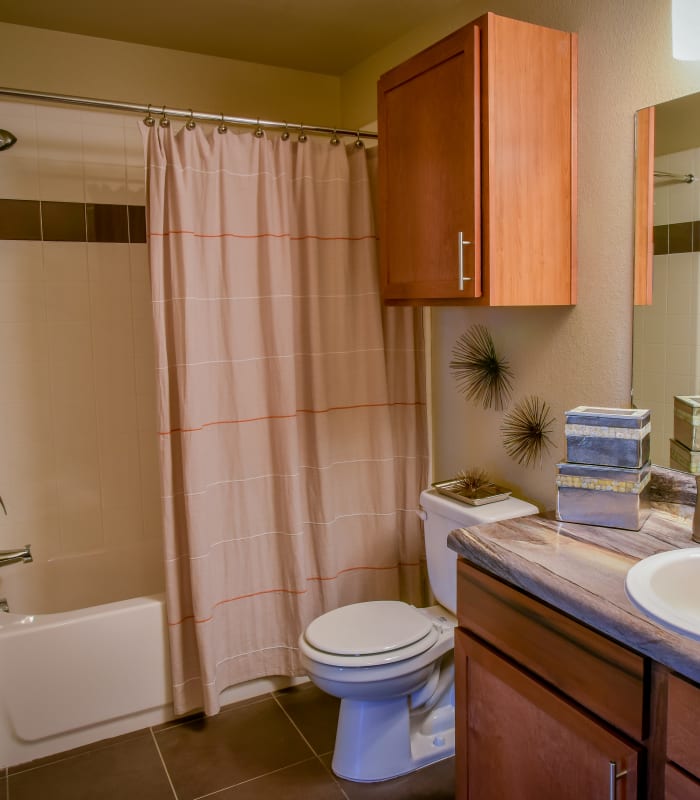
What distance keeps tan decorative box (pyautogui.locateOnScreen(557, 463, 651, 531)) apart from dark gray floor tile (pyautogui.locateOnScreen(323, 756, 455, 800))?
932 millimetres

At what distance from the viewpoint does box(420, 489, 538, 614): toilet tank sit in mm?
2150

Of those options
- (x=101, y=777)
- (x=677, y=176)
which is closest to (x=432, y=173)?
(x=677, y=176)

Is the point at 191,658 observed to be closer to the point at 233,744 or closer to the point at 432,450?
the point at 233,744

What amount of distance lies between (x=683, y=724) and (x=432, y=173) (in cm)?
142

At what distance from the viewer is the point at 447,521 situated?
7.43 ft

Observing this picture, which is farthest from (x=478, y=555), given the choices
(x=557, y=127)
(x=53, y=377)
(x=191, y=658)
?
(x=53, y=377)

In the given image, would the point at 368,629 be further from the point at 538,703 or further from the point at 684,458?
the point at 684,458

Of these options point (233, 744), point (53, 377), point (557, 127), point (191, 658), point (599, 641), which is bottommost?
point (233, 744)

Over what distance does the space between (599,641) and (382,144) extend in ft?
4.92

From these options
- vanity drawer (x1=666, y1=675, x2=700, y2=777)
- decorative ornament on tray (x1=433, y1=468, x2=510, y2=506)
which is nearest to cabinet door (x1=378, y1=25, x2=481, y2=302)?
decorative ornament on tray (x1=433, y1=468, x2=510, y2=506)

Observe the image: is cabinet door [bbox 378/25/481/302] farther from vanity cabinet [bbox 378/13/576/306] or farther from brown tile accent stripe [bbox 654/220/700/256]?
brown tile accent stripe [bbox 654/220/700/256]

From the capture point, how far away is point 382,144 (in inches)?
85.9

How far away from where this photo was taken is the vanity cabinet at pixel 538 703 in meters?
1.29

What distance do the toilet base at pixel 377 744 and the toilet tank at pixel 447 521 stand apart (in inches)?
13.8
